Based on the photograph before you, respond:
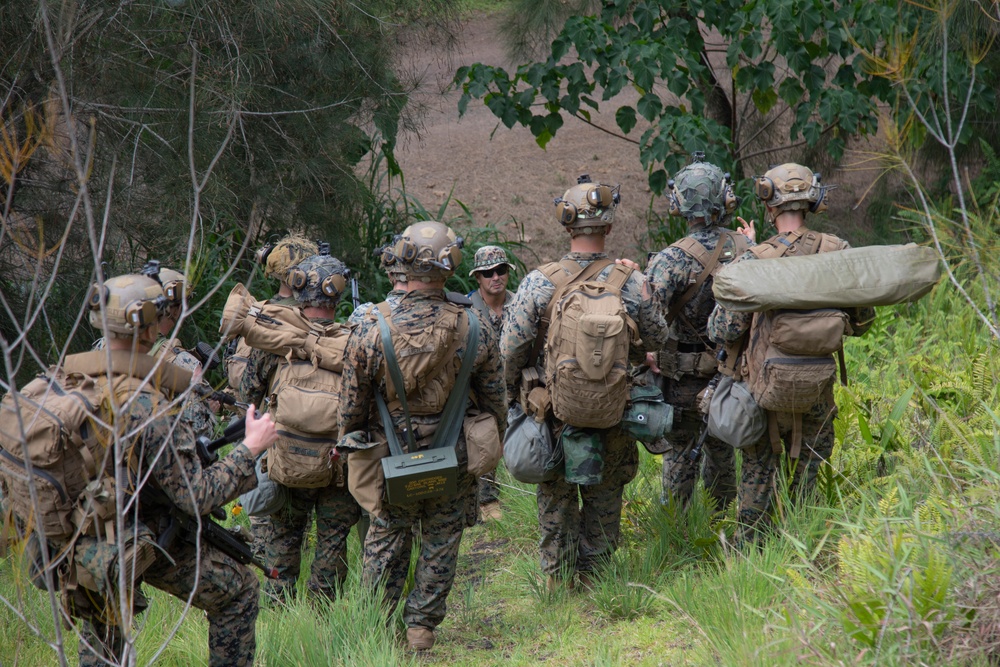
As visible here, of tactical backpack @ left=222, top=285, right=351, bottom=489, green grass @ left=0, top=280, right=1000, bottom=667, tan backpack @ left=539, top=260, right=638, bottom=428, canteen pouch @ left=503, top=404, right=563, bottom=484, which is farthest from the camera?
canteen pouch @ left=503, top=404, right=563, bottom=484

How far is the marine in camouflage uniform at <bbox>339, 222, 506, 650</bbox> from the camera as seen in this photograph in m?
4.15

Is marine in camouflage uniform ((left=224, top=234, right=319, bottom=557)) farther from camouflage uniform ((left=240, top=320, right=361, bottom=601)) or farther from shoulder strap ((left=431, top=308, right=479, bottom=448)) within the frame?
shoulder strap ((left=431, top=308, right=479, bottom=448))

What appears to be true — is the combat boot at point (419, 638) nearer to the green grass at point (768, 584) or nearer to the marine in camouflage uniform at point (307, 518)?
the green grass at point (768, 584)

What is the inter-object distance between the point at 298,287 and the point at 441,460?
1289 millimetres

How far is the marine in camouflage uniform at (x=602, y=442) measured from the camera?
4.66 m

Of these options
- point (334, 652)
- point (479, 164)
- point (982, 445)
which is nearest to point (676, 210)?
point (982, 445)

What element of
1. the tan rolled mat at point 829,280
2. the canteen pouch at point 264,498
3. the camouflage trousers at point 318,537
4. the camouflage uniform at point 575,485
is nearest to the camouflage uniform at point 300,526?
the camouflage trousers at point 318,537

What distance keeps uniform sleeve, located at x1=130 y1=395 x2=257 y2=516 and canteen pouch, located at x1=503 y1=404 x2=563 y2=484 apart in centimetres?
150

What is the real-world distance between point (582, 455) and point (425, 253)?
50.9 inches

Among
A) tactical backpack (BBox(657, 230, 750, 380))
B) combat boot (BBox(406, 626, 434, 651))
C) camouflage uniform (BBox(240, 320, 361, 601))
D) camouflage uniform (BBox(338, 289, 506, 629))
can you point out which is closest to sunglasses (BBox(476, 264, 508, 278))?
tactical backpack (BBox(657, 230, 750, 380))

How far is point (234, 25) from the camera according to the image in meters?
6.89

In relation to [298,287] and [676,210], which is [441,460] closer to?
[298,287]

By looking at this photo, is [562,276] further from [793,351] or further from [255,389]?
[255,389]

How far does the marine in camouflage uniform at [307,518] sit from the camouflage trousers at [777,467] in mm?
2032
